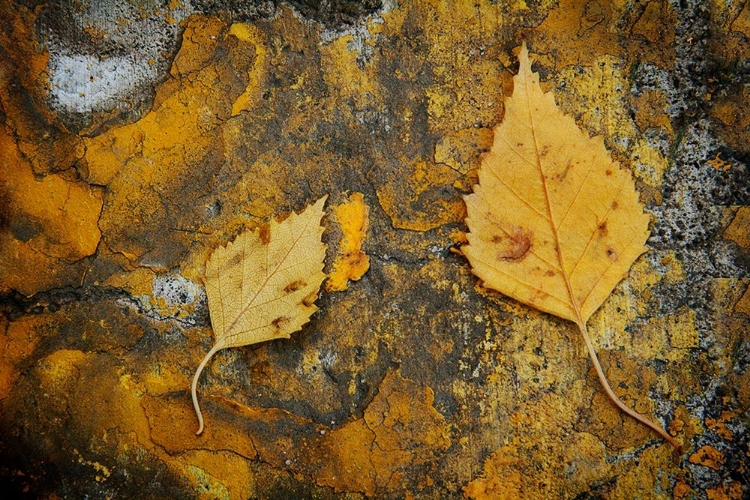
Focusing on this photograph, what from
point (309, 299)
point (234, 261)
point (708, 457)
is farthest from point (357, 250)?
point (708, 457)

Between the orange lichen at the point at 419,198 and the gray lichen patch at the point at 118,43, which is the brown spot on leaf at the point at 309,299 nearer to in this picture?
the orange lichen at the point at 419,198

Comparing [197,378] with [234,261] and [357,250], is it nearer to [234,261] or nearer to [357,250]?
[234,261]

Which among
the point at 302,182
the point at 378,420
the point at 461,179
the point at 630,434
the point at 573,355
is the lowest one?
the point at 378,420

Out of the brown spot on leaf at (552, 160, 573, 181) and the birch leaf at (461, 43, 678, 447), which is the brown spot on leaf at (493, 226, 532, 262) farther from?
the brown spot on leaf at (552, 160, 573, 181)

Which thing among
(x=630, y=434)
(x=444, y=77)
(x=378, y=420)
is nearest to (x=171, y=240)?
(x=378, y=420)

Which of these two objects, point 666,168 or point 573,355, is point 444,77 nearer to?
point 666,168

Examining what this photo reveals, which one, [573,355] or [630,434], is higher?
[573,355]
